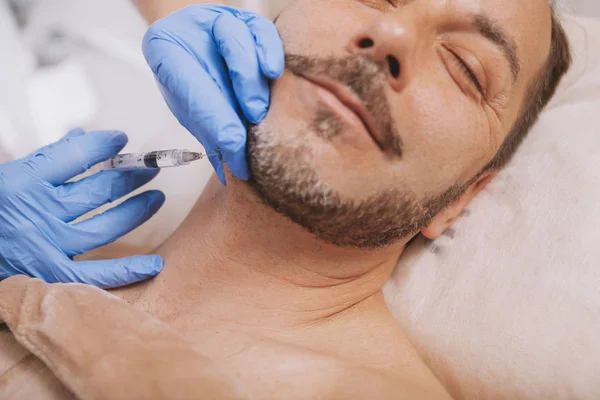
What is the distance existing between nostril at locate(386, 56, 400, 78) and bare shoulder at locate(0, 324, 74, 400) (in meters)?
0.79

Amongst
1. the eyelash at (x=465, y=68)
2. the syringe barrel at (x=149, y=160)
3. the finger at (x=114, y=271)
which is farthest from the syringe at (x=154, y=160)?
the eyelash at (x=465, y=68)

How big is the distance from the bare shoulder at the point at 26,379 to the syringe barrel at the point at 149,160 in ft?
1.58

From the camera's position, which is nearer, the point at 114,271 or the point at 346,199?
the point at 346,199

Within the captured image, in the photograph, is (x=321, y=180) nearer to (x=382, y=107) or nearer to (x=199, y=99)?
(x=382, y=107)

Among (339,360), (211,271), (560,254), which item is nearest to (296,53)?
(211,271)

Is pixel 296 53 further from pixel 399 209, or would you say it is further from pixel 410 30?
pixel 399 209

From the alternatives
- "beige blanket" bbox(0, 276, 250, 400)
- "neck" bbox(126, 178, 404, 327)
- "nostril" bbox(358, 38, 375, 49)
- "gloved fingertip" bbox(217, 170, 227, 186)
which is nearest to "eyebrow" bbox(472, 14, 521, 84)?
"nostril" bbox(358, 38, 375, 49)

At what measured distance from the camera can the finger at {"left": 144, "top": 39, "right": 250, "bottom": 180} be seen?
0.94 meters

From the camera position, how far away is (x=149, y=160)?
1155 mm

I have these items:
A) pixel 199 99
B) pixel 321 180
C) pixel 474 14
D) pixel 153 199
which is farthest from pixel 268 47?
pixel 153 199

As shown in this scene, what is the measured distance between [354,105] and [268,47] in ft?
0.74

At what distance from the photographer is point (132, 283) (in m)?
1.15

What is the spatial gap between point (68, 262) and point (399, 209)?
0.76 meters

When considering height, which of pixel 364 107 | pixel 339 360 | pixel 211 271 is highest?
pixel 364 107
